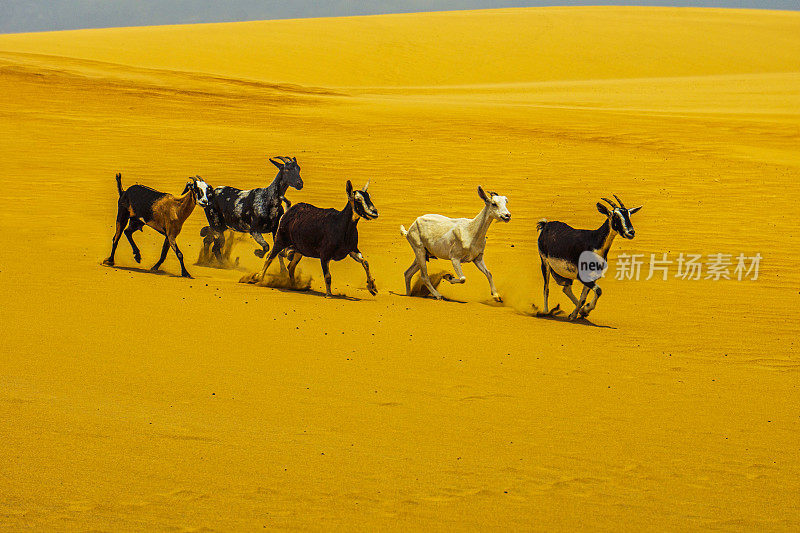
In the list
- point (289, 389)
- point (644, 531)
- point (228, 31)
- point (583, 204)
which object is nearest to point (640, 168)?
point (583, 204)

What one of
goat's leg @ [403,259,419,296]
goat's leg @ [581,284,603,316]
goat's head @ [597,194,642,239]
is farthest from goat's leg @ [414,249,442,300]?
goat's head @ [597,194,642,239]

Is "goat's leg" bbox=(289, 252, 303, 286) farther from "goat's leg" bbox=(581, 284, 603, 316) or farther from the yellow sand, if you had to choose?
"goat's leg" bbox=(581, 284, 603, 316)

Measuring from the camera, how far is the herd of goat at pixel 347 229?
12.1 metres

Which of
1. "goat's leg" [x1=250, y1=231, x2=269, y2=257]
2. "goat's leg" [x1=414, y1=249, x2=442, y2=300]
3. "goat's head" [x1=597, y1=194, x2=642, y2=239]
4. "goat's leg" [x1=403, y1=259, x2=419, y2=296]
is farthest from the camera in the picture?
"goat's leg" [x1=250, y1=231, x2=269, y2=257]

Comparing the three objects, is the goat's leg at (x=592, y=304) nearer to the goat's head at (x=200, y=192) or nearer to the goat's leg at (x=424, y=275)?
the goat's leg at (x=424, y=275)

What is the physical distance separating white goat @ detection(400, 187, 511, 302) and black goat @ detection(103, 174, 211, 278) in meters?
3.18

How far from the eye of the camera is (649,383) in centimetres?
910

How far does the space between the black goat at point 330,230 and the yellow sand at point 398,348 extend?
569 millimetres

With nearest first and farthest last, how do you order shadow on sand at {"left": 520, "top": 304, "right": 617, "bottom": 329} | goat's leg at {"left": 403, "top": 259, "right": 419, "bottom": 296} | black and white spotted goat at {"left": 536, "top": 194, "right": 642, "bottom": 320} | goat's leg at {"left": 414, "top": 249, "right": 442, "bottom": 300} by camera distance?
1. black and white spotted goat at {"left": 536, "top": 194, "right": 642, "bottom": 320}
2. shadow on sand at {"left": 520, "top": 304, "right": 617, "bottom": 329}
3. goat's leg at {"left": 414, "top": 249, "right": 442, "bottom": 300}
4. goat's leg at {"left": 403, "top": 259, "right": 419, "bottom": 296}

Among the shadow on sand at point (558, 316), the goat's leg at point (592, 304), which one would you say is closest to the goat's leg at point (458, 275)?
the shadow on sand at point (558, 316)

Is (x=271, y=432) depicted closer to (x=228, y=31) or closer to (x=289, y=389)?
(x=289, y=389)

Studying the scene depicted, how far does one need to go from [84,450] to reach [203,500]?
3.86 feet

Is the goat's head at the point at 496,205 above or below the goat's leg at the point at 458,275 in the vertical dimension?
above

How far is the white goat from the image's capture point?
1262 centimetres
